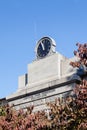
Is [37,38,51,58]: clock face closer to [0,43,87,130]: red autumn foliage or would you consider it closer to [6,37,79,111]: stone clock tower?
[6,37,79,111]: stone clock tower

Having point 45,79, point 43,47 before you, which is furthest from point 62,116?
point 43,47

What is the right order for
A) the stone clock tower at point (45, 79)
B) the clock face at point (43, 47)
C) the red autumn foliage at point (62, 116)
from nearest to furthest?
Result: the red autumn foliage at point (62, 116) < the stone clock tower at point (45, 79) < the clock face at point (43, 47)

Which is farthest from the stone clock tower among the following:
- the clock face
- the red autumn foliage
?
the red autumn foliage

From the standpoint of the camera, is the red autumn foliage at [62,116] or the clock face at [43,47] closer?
the red autumn foliage at [62,116]

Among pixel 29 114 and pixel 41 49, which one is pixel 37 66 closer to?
pixel 41 49

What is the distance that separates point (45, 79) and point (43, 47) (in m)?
2.25

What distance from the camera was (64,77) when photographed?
2648 cm

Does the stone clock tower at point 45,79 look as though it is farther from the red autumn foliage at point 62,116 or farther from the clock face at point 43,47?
the red autumn foliage at point 62,116

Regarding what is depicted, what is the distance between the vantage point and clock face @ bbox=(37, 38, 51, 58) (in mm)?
27812

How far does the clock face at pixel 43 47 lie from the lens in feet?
91.2

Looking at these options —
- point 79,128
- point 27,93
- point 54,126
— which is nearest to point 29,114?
point 54,126

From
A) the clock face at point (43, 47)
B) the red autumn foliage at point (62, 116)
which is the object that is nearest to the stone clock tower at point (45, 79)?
the clock face at point (43, 47)

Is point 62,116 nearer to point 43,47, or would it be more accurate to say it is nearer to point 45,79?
point 45,79

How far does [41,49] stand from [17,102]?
4231 millimetres
